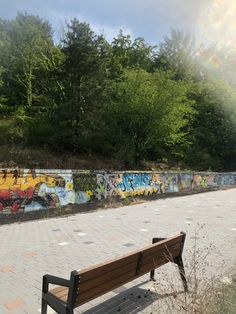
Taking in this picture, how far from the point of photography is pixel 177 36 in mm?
50438

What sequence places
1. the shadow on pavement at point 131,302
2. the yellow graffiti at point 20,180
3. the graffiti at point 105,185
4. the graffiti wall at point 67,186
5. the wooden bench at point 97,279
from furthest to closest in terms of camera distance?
the graffiti at point 105,185, the graffiti wall at point 67,186, the yellow graffiti at point 20,180, the shadow on pavement at point 131,302, the wooden bench at point 97,279

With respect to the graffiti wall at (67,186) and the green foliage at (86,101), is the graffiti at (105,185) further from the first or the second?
the green foliage at (86,101)

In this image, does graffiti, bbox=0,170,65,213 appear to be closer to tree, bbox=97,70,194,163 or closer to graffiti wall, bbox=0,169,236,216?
graffiti wall, bbox=0,169,236,216

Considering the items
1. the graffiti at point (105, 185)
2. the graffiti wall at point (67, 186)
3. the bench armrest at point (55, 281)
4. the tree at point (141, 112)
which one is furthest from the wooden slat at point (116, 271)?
the tree at point (141, 112)

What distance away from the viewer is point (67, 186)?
1316cm

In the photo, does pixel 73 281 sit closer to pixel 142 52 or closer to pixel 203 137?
pixel 203 137

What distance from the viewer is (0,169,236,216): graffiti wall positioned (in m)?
11.0

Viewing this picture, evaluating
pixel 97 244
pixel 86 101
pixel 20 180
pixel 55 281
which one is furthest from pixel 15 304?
pixel 86 101

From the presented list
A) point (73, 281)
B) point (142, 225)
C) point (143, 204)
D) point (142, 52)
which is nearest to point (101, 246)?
point (142, 225)

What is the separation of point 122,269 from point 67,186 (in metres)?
9.37

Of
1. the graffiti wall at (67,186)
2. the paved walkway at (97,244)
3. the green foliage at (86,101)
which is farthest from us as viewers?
the green foliage at (86,101)

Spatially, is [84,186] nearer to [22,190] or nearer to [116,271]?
[22,190]

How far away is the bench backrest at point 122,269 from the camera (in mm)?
3455

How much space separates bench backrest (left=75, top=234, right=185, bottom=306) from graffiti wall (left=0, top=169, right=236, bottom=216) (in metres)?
7.07
